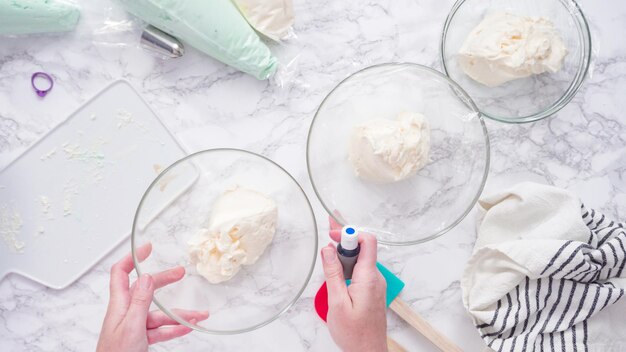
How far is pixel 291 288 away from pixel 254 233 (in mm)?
156

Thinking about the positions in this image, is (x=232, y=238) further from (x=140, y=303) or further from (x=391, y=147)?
(x=391, y=147)

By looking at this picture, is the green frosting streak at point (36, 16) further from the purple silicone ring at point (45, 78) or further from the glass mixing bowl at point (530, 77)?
the glass mixing bowl at point (530, 77)

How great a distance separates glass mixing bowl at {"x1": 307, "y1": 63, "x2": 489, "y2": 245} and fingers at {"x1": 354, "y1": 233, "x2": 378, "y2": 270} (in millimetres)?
126

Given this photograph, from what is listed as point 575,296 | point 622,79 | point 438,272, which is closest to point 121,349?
point 438,272

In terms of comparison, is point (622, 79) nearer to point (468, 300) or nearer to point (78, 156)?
point (468, 300)

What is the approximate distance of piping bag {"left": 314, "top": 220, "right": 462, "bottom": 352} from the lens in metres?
1.15

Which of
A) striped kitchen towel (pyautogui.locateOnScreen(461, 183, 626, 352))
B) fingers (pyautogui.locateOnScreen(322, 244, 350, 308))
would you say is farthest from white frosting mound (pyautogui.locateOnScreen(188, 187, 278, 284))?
striped kitchen towel (pyautogui.locateOnScreen(461, 183, 626, 352))

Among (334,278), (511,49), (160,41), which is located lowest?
(334,278)

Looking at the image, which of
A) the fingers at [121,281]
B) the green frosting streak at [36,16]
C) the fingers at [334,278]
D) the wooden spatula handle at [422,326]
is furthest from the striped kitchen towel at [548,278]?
the green frosting streak at [36,16]

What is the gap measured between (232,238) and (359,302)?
0.89 ft

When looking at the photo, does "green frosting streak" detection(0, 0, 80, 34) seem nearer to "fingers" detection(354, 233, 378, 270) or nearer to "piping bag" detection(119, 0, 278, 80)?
"piping bag" detection(119, 0, 278, 80)

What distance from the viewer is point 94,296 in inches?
47.1

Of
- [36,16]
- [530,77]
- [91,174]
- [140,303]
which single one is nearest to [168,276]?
[140,303]

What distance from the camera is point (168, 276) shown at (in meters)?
1.06
